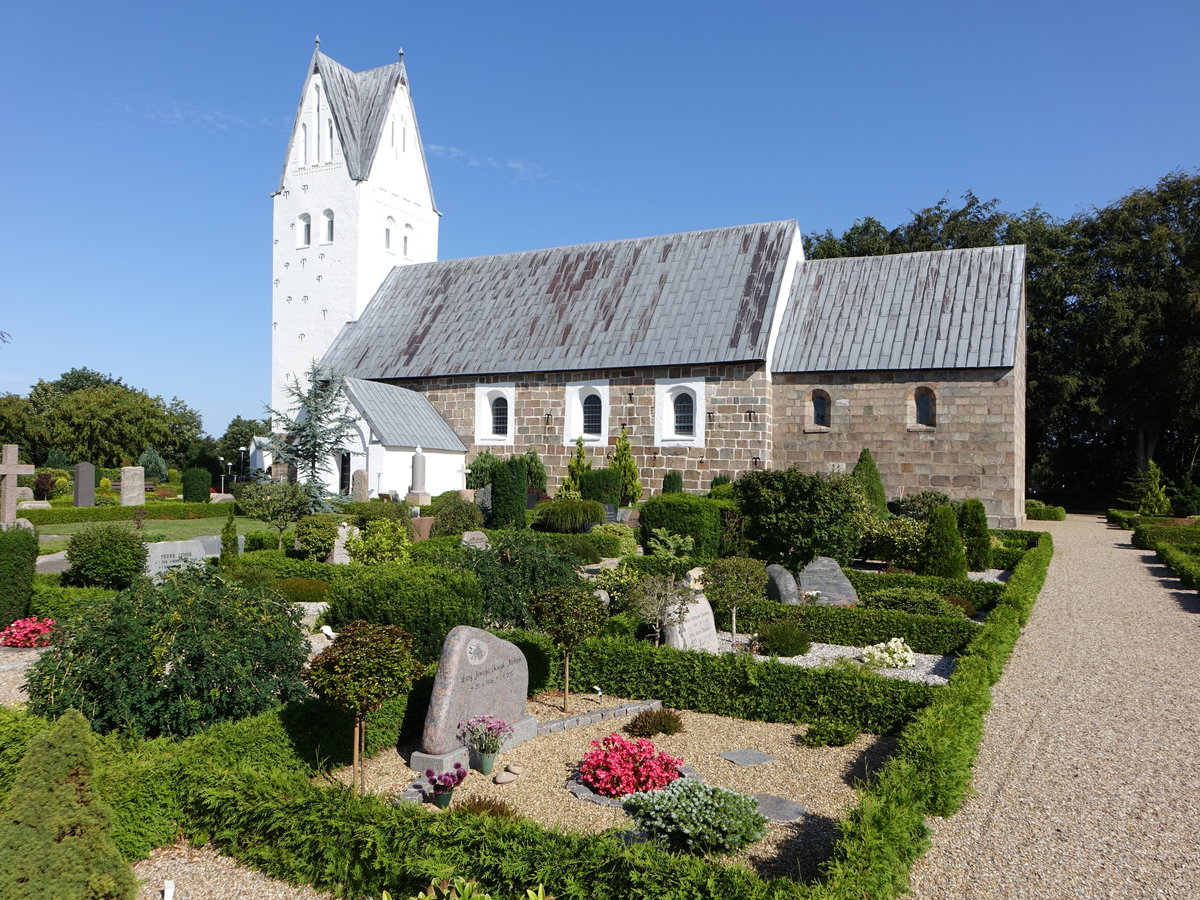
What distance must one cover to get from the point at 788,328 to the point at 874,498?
18.9 feet

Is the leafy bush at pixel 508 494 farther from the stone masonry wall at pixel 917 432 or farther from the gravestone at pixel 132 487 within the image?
the gravestone at pixel 132 487

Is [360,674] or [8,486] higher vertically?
[8,486]

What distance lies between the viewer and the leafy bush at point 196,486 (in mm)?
25953

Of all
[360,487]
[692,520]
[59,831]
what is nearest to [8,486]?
[360,487]

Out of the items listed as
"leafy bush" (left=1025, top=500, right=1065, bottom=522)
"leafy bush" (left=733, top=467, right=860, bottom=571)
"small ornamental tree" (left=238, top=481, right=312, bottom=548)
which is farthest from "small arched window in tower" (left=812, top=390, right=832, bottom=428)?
"small ornamental tree" (left=238, top=481, right=312, bottom=548)

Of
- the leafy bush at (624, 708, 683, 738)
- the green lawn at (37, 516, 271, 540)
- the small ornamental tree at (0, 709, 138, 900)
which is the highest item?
the small ornamental tree at (0, 709, 138, 900)

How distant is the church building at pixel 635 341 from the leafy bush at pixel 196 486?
347 centimetres

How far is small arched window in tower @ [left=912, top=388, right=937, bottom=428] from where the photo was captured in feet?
65.9

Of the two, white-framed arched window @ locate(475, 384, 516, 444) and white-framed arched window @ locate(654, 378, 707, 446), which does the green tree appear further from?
white-framed arched window @ locate(654, 378, 707, 446)

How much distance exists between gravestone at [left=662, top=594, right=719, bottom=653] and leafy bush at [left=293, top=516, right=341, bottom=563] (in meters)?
7.08

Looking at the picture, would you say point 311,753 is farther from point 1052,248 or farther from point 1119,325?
point 1052,248

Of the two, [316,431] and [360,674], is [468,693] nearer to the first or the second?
[360,674]

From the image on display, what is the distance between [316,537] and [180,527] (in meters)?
8.65

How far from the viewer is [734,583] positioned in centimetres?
1043
